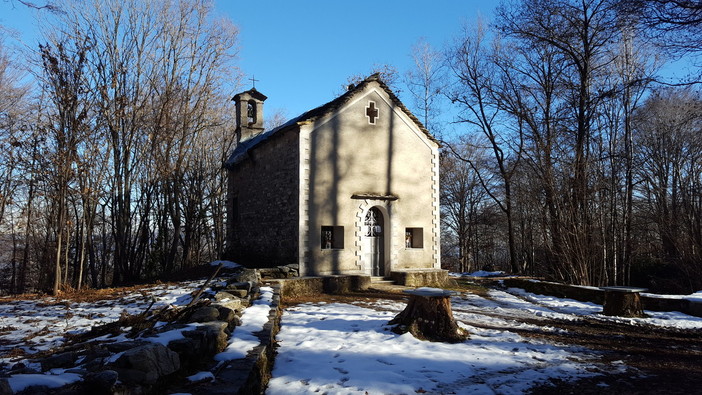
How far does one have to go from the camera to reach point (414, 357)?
562 cm

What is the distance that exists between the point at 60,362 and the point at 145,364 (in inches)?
48.5

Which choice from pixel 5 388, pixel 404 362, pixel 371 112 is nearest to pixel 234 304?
pixel 404 362

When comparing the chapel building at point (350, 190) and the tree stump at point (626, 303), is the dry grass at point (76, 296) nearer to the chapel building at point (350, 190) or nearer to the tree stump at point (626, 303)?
the chapel building at point (350, 190)

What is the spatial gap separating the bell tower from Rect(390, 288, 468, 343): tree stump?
14631 mm

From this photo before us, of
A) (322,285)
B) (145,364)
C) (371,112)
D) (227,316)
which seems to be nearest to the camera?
(145,364)

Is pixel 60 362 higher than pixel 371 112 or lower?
lower

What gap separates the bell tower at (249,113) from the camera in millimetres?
19609

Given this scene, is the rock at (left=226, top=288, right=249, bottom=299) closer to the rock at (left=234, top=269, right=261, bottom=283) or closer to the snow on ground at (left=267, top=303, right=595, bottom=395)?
the snow on ground at (left=267, top=303, right=595, bottom=395)

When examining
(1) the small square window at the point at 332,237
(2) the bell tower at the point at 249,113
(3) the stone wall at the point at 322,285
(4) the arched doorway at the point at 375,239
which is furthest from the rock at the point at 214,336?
(2) the bell tower at the point at 249,113

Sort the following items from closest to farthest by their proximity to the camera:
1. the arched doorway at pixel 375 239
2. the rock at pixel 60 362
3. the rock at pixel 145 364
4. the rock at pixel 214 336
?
the rock at pixel 145 364
the rock at pixel 60 362
the rock at pixel 214 336
the arched doorway at pixel 375 239

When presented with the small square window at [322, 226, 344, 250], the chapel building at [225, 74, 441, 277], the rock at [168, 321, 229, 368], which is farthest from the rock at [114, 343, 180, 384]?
the small square window at [322, 226, 344, 250]

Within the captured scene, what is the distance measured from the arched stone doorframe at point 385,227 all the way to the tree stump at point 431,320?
261 inches

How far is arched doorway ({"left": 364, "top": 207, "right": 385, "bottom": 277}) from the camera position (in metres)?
14.0

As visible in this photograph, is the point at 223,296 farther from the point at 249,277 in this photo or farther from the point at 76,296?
the point at 76,296
